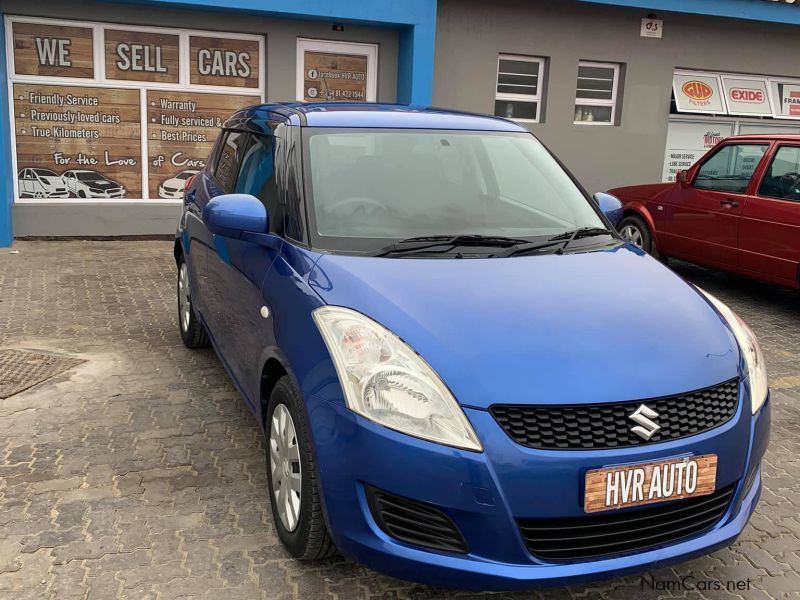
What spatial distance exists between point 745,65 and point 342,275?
12.5 m

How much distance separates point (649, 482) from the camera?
7.96ft

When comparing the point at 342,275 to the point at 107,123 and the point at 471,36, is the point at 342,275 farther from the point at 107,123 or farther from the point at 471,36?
the point at 471,36

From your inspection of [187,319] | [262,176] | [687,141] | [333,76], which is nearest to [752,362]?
[262,176]

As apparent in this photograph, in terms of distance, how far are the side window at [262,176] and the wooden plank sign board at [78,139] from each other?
677cm

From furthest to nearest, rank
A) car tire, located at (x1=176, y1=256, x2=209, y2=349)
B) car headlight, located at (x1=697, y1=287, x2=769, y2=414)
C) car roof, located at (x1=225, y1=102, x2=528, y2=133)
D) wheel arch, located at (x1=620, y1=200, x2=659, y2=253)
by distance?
wheel arch, located at (x1=620, y1=200, x2=659, y2=253) < car tire, located at (x1=176, y1=256, x2=209, y2=349) < car roof, located at (x1=225, y1=102, x2=528, y2=133) < car headlight, located at (x1=697, y1=287, x2=769, y2=414)

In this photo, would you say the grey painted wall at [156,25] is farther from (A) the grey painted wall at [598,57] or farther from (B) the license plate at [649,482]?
(B) the license plate at [649,482]

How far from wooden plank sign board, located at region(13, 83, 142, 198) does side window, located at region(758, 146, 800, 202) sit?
26.0ft

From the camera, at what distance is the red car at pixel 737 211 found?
7.18m

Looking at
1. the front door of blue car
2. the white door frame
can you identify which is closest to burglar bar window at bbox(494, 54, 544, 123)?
the white door frame

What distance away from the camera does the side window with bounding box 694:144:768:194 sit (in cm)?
768

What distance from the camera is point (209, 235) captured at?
14.7ft

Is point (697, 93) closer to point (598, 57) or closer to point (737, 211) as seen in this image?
point (598, 57)

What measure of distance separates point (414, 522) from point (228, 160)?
9.99 feet

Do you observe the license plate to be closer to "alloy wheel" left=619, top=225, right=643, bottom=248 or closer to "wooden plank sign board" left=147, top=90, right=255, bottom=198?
"alloy wheel" left=619, top=225, right=643, bottom=248
